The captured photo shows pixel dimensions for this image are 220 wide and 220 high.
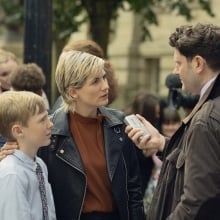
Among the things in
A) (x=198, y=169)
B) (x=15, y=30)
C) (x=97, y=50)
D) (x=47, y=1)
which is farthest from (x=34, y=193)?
(x=15, y=30)

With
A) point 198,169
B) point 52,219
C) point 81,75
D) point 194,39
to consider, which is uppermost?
point 194,39

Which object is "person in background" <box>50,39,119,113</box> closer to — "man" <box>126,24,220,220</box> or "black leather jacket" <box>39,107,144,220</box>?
"black leather jacket" <box>39,107,144,220</box>

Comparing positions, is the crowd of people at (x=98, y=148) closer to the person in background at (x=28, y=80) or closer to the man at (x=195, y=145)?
the man at (x=195, y=145)

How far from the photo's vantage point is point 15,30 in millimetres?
21812

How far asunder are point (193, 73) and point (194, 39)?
0.53 ft

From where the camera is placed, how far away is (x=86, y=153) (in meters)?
3.79

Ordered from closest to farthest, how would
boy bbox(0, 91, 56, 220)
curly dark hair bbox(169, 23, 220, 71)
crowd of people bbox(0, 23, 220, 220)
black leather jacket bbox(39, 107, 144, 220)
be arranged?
crowd of people bbox(0, 23, 220, 220) → curly dark hair bbox(169, 23, 220, 71) → boy bbox(0, 91, 56, 220) → black leather jacket bbox(39, 107, 144, 220)

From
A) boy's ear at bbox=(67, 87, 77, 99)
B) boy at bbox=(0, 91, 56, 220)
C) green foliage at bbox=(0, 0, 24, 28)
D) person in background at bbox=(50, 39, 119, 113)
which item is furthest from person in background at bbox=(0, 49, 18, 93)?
green foliage at bbox=(0, 0, 24, 28)

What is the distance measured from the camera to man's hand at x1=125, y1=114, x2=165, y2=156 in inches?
145

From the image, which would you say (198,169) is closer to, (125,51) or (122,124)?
(122,124)

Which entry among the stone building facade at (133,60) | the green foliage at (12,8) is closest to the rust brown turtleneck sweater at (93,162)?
the green foliage at (12,8)

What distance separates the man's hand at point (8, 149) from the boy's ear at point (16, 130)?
0.19ft

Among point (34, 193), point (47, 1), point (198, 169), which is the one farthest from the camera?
point (47, 1)

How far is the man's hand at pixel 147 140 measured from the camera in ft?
12.0
